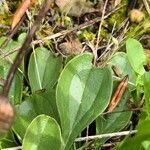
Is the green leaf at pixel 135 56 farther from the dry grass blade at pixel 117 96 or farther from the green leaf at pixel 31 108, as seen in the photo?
the green leaf at pixel 31 108

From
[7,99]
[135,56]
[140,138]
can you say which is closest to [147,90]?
[140,138]

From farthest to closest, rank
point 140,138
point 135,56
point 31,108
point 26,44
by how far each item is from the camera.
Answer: point 135,56 < point 31,108 < point 140,138 < point 26,44

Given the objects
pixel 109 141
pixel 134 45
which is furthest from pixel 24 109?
pixel 134 45

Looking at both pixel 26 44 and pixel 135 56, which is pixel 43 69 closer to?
pixel 135 56

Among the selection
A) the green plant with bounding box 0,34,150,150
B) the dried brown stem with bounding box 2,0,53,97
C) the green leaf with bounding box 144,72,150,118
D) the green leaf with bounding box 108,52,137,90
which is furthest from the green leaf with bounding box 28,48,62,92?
the dried brown stem with bounding box 2,0,53,97

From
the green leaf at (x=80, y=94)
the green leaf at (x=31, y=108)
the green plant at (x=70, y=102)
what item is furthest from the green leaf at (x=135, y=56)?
the green leaf at (x=31, y=108)

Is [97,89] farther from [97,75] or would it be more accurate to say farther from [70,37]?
[70,37]
